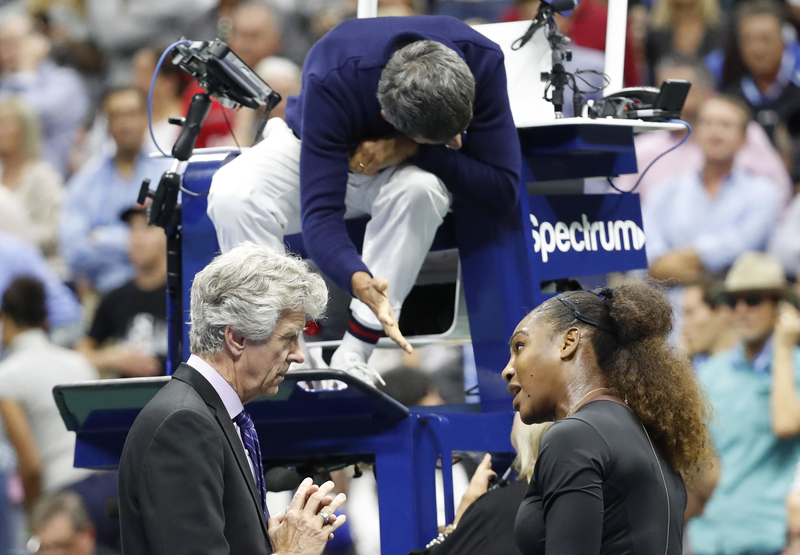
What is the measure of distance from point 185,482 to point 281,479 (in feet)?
5.17

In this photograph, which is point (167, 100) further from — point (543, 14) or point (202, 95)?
point (543, 14)

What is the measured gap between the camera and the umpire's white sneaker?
3.69m

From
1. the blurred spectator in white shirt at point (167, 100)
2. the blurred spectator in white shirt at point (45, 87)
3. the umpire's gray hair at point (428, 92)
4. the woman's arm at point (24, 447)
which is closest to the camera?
the umpire's gray hair at point (428, 92)

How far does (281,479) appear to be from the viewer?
3.68 m

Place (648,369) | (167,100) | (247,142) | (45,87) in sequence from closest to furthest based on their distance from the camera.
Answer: (648,369) → (247,142) → (167,100) → (45,87)

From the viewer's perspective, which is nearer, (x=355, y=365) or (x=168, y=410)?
(x=168, y=410)

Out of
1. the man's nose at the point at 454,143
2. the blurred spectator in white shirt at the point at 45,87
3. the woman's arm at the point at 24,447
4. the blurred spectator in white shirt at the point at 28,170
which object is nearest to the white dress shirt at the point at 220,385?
the man's nose at the point at 454,143

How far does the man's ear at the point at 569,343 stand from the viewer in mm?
2377

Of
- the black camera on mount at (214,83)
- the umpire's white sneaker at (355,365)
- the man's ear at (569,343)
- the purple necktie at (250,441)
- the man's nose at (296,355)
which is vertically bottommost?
the umpire's white sneaker at (355,365)

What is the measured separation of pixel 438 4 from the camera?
7.39 metres

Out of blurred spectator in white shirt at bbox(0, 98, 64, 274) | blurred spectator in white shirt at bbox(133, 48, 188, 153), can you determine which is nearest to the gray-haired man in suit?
blurred spectator in white shirt at bbox(133, 48, 188, 153)

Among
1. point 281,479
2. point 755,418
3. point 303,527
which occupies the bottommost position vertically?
point 755,418

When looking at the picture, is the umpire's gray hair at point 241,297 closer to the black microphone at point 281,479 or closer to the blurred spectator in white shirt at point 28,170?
the black microphone at point 281,479

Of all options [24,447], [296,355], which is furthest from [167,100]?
[296,355]
